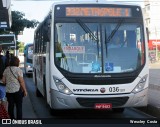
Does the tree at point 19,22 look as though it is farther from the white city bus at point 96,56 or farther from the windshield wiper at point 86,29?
the windshield wiper at point 86,29

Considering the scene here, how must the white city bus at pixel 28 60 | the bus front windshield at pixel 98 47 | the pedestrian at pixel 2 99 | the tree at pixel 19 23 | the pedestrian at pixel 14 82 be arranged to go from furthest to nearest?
1. the tree at pixel 19 23
2. the white city bus at pixel 28 60
3. the bus front windshield at pixel 98 47
4. the pedestrian at pixel 14 82
5. the pedestrian at pixel 2 99

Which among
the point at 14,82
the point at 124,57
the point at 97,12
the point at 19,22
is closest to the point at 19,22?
the point at 19,22

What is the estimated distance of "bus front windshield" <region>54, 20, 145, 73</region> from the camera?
10891mm

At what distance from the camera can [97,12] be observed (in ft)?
37.0

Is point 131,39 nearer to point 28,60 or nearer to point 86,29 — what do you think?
point 86,29

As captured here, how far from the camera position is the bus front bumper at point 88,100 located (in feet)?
35.0

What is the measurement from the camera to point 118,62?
35.9 ft

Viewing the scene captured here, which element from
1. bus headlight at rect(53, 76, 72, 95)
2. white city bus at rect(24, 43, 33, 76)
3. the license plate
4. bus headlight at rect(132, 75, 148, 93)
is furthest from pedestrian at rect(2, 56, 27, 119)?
white city bus at rect(24, 43, 33, 76)

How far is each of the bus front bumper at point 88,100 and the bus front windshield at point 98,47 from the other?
2.01 ft

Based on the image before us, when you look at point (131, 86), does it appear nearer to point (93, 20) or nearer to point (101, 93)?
point (101, 93)

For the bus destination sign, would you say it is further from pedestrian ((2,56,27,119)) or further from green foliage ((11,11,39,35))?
green foliage ((11,11,39,35))

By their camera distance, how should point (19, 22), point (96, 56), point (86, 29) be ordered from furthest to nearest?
point (19, 22) → point (86, 29) → point (96, 56)

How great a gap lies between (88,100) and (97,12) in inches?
88.9

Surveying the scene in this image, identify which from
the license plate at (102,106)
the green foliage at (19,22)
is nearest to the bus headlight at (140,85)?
the license plate at (102,106)
